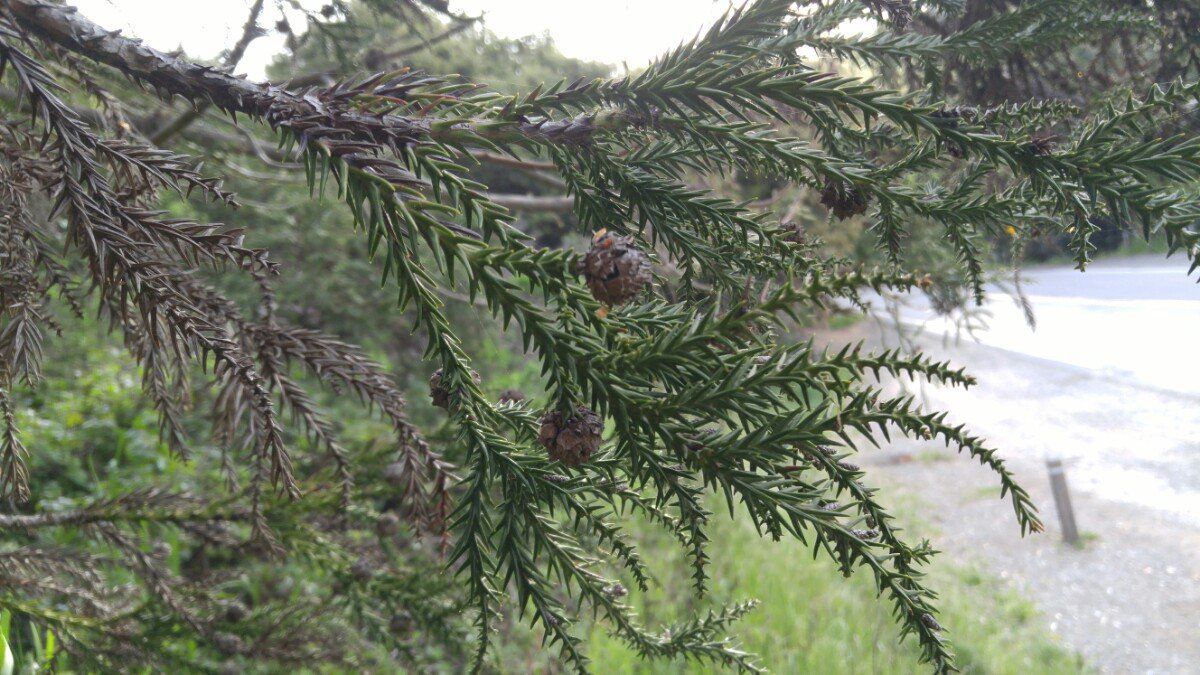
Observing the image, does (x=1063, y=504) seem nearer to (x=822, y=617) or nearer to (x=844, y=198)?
(x=822, y=617)

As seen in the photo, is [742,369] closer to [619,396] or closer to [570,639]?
[619,396]

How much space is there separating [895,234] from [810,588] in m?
5.36

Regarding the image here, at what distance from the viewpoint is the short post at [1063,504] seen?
6357 millimetres

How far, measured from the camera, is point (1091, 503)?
6.66 meters

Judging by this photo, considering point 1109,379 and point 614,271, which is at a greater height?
point 614,271

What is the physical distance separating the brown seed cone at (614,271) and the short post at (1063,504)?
696 cm

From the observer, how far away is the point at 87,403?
5.46 meters

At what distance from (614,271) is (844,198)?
0.57m

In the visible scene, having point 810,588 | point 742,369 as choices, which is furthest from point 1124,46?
point 810,588

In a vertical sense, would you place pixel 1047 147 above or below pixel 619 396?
above

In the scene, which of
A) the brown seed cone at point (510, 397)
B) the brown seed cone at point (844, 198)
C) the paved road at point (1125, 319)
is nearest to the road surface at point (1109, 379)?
the paved road at point (1125, 319)

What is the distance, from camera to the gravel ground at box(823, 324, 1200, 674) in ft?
13.9

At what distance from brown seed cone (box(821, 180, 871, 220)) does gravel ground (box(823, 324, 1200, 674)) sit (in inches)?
74.2

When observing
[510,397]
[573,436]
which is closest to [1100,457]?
[510,397]
